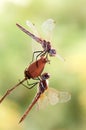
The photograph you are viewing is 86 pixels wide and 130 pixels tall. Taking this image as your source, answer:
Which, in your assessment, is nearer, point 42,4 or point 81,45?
point 81,45

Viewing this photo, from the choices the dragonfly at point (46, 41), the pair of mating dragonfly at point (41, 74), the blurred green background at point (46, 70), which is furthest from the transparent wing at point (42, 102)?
the blurred green background at point (46, 70)

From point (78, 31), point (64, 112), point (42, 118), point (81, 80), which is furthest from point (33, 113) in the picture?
point (78, 31)

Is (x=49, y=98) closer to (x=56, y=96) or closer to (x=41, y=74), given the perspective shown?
(x=56, y=96)

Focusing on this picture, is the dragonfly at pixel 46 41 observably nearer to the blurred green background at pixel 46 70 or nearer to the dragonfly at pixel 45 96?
the dragonfly at pixel 45 96

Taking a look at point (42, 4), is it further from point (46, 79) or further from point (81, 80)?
point (46, 79)

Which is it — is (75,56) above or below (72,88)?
above

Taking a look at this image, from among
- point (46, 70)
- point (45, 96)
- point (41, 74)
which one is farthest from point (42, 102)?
point (46, 70)
